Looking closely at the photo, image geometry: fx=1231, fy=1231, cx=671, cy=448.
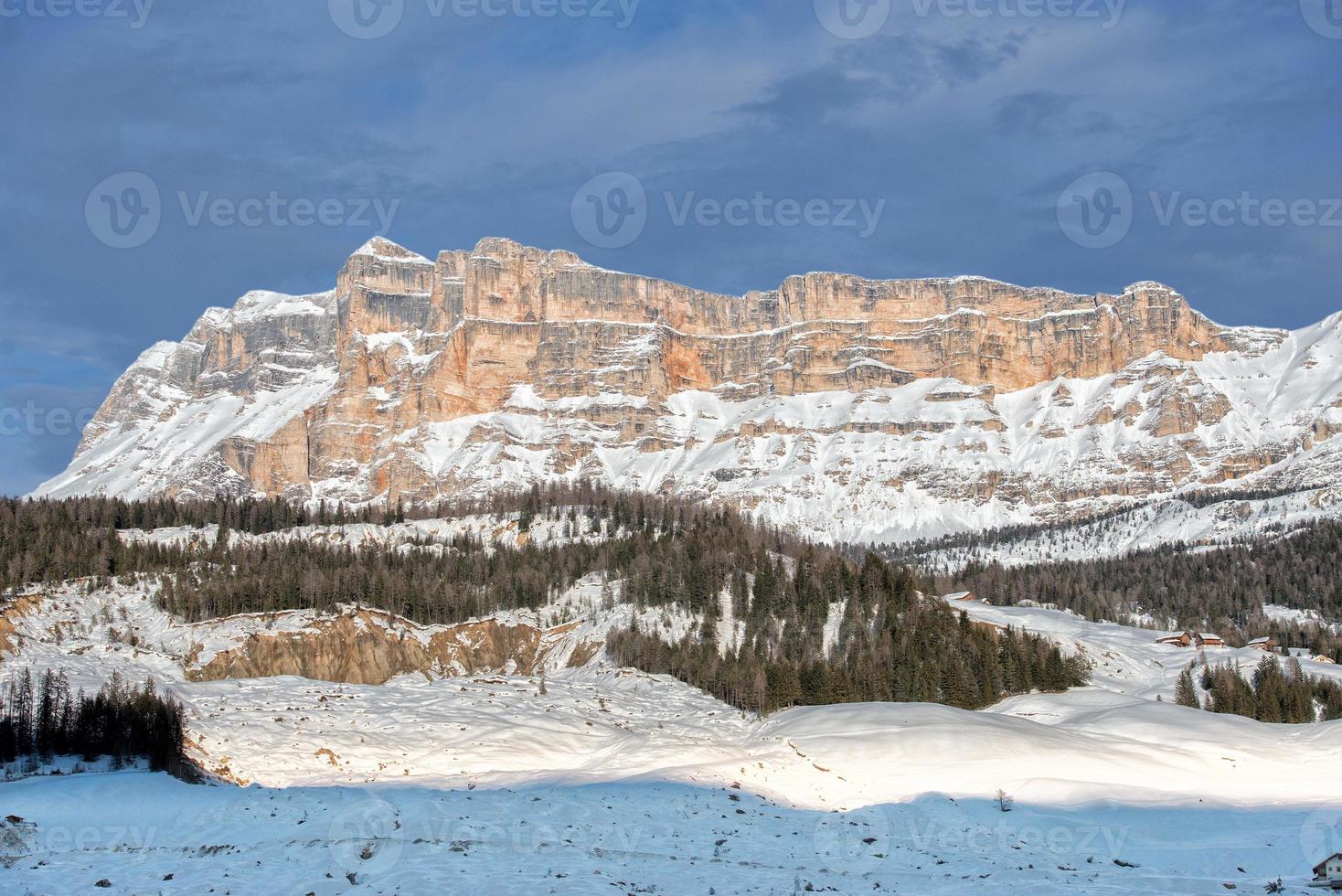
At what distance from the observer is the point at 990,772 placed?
4994 cm

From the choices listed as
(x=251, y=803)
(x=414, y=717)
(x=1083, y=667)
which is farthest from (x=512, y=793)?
(x=1083, y=667)

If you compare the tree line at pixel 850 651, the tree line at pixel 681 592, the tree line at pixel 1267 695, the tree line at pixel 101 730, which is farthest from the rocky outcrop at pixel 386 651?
the tree line at pixel 1267 695

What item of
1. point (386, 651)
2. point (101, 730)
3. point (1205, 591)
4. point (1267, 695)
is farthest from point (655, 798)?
point (1205, 591)

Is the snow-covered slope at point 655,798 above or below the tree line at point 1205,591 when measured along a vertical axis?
below

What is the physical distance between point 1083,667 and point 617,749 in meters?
57.1

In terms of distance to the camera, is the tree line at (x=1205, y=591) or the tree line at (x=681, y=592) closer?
the tree line at (x=681, y=592)

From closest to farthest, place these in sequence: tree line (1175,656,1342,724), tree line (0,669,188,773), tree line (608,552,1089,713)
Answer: tree line (0,669,188,773) < tree line (608,552,1089,713) < tree line (1175,656,1342,724)

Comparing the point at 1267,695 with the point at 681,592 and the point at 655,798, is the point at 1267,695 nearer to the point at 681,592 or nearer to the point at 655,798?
the point at 681,592

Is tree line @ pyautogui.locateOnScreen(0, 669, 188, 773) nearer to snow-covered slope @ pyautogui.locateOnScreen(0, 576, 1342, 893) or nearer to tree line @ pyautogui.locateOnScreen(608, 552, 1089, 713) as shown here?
snow-covered slope @ pyautogui.locateOnScreen(0, 576, 1342, 893)

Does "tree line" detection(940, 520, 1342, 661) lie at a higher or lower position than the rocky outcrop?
higher

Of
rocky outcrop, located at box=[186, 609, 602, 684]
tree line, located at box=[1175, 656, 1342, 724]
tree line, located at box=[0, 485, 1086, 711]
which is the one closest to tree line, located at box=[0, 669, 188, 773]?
rocky outcrop, located at box=[186, 609, 602, 684]

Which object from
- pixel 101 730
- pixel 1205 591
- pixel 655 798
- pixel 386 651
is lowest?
pixel 655 798

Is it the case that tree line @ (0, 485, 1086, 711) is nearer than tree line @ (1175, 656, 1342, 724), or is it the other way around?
tree line @ (0, 485, 1086, 711)

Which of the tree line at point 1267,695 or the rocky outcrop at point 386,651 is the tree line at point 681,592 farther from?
the tree line at point 1267,695
